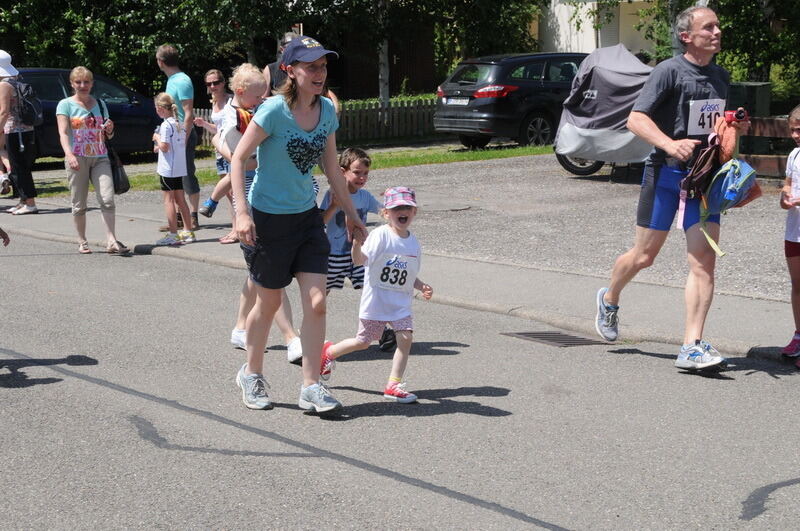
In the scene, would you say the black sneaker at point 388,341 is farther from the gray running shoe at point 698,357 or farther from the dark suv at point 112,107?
the dark suv at point 112,107

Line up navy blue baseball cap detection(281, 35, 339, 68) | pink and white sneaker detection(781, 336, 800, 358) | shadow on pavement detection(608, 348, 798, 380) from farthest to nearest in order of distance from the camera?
pink and white sneaker detection(781, 336, 800, 358), shadow on pavement detection(608, 348, 798, 380), navy blue baseball cap detection(281, 35, 339, 68)

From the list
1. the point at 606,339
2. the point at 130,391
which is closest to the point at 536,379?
the point at 606,339

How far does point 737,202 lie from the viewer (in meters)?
6.68

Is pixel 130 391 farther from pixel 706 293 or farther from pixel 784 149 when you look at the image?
pixel 784 149

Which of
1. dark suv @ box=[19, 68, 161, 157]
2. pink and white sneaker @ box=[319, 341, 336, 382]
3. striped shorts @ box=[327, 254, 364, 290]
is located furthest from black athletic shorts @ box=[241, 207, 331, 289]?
dark suv @ box=[19, 68, 161, 157]

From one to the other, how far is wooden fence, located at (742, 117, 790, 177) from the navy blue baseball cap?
11144 mm

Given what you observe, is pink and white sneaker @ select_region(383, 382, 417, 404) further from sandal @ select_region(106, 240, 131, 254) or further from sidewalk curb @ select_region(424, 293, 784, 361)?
sandal @ select_region(106, 240, 131, 254)

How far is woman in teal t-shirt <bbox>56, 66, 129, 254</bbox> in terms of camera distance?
11.1 meters

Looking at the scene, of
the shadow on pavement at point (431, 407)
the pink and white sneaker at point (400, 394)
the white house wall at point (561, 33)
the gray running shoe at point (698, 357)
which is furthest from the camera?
the white house wall at point (561, 33)

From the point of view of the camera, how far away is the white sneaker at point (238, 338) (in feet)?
24.4

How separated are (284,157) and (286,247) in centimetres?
45

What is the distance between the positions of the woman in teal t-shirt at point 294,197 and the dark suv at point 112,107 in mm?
14110

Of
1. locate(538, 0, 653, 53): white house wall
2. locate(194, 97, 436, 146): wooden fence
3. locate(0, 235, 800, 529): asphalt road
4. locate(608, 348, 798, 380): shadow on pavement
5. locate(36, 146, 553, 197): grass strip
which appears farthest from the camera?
locate(538, 0, 653, 53): white house wall

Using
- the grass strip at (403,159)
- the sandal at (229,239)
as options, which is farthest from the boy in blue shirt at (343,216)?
the grass strip at (403,159)
